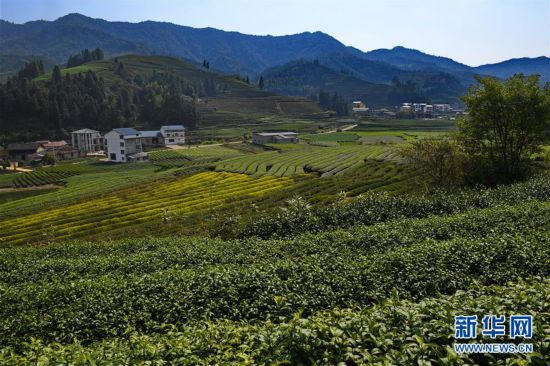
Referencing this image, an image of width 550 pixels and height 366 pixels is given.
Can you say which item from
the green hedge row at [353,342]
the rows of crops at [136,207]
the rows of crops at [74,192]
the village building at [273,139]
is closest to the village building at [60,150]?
the rows of crops at [74,192]

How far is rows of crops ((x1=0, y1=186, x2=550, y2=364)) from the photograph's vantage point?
25.2 feet


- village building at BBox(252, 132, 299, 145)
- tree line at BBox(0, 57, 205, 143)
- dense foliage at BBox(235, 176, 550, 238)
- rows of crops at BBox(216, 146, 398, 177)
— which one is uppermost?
tree line at BBox(0, 57, 205, 143)

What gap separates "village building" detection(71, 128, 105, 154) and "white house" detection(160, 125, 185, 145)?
23.4 m

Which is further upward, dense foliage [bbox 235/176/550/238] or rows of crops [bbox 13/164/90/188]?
dense foliage [bbox 235/176/550/238]

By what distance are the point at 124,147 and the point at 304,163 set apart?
67.8 meters

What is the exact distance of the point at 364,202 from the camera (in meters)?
28.5

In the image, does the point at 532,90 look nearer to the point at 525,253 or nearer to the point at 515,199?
the point at 515,199

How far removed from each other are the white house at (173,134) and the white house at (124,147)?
23.8 meters

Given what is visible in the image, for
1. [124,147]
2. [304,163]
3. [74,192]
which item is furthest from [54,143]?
[304,163]

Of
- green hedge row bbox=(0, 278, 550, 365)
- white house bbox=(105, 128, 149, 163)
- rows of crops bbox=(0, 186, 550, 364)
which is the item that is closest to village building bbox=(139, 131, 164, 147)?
white house bbox=(105, 128, 149, 163)

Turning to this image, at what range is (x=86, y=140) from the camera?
147 m

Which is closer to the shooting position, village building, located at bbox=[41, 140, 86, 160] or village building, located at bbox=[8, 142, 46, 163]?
village building, located at bbox=[8, 142, 46, 163]

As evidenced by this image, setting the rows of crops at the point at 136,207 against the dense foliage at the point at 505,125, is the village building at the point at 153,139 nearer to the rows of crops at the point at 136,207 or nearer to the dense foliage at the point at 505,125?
the rows of crops at the point at 136,207

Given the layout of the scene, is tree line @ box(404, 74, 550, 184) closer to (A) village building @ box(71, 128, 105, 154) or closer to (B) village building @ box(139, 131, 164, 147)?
(B) village building @ box(139, 131, 164, 147)
